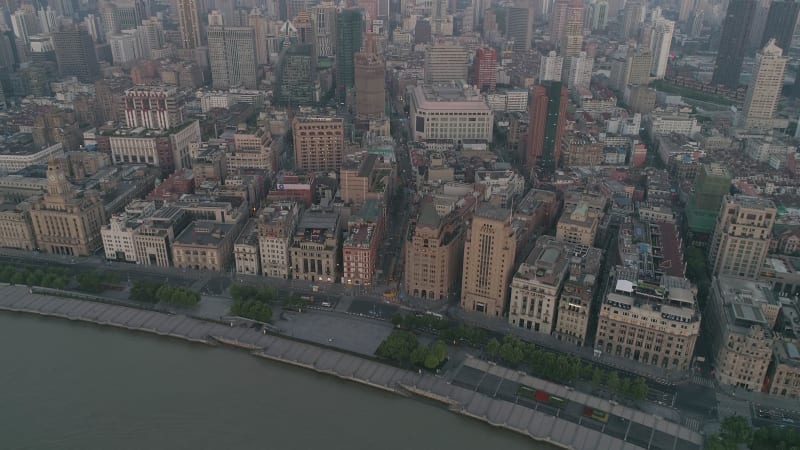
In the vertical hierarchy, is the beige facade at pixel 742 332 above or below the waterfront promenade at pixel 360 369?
above

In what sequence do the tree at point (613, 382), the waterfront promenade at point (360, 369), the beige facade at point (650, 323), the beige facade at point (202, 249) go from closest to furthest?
1. the waterfront promenade at point (360, 369)
2. the tree at point (613, 382)
3. the beige facade at point (650, 323)
4. the beige facade at point (202, 249)

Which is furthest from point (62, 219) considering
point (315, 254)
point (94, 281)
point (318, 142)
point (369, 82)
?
point (369, 82)

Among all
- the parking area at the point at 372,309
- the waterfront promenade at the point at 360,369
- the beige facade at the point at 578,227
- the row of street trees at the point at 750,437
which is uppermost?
the beige facade at the point at 578,227

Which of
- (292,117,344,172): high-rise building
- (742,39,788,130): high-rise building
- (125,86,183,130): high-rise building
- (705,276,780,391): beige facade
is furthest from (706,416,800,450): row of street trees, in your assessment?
(742,39,788,130): high-rise building

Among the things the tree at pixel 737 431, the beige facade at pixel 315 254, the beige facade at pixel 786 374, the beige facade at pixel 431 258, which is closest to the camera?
the tree at pixel 737 431

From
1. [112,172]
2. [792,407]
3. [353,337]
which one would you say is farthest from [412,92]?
[792,407]

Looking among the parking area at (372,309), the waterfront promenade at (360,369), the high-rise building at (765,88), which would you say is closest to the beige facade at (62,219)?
the waterfront promenade at (360,369)

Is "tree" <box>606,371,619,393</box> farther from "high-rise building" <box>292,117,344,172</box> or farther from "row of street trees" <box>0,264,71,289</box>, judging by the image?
"high-rise building" <box>292,117,344,172</box>

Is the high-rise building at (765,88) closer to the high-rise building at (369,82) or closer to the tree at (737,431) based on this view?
the high-rise building at (369,82)
